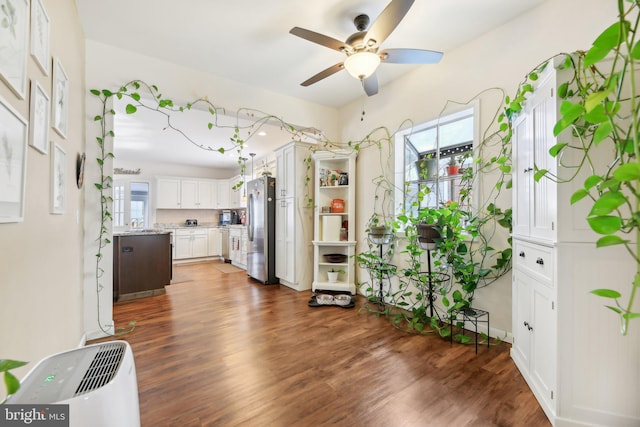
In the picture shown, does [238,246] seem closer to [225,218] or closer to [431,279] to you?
[225,218]

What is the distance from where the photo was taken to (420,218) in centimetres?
257

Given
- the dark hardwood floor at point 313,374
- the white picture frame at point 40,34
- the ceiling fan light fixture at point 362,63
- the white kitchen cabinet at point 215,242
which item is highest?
the ceiling fan light fixture at point 362,63

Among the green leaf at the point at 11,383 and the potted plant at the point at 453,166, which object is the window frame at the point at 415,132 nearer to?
the potted plant at the point at 453,166

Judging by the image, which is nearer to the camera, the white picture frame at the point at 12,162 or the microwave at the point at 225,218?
the white picture frame at the point at 12,162

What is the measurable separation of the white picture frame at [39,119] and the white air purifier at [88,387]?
92 cm

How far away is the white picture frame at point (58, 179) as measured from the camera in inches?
56.9

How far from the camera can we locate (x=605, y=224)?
25.1 inches

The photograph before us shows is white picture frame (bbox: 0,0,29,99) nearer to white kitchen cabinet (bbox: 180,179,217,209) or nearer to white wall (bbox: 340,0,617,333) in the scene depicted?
white wall (bbox: 340,0,617,333)

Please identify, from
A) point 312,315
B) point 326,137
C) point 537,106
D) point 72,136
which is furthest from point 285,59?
point 312,315

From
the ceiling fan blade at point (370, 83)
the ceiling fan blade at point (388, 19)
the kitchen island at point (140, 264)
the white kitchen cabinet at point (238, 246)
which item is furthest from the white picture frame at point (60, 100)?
the white kitchen cabinet at point (238, 246)

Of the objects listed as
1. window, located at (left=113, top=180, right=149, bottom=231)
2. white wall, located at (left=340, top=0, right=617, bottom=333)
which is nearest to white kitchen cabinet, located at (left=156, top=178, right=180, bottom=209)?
window, located at (left=113, top=180, right=149, bottom=231)

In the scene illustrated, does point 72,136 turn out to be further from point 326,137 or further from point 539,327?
point 539,327
